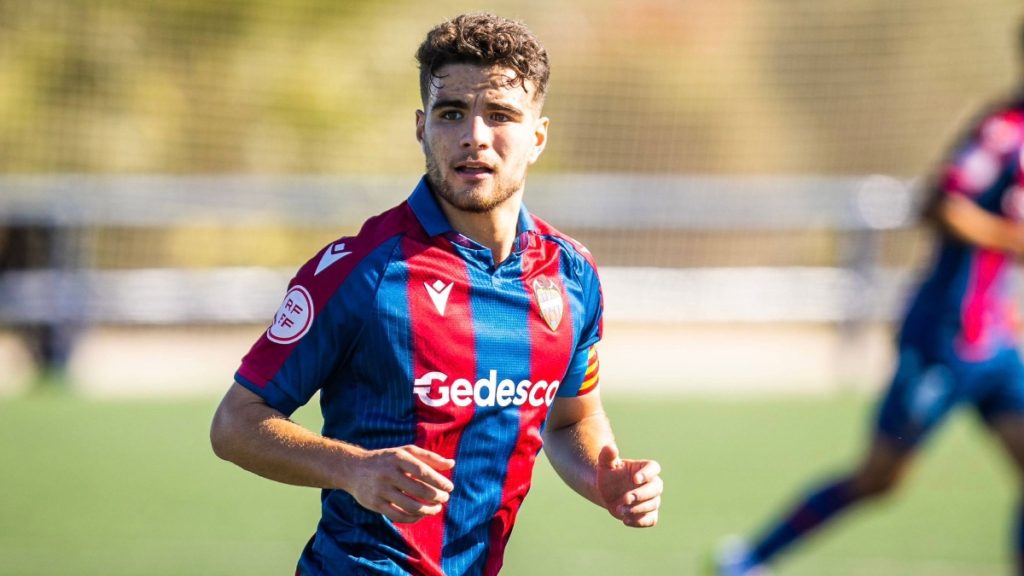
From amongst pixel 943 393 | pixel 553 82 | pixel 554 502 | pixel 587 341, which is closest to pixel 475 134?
pixel 587 341

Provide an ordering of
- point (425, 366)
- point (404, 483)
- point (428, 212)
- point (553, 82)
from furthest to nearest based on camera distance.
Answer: point (553, 82) < point (428, 212) < point (425, 366) < point (404, 483)

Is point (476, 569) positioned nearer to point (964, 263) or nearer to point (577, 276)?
point (577, 276)

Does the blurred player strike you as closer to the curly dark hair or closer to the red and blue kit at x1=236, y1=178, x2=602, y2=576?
the red and blue kit at x1=236, y1=178, x2=602, y2=576

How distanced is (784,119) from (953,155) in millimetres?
11394

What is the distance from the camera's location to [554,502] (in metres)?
8.47

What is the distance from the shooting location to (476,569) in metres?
3.25

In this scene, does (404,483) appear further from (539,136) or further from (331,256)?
(539,136)

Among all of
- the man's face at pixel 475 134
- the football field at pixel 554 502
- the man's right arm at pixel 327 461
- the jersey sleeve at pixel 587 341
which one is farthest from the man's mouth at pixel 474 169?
the football field at pixel 554 502

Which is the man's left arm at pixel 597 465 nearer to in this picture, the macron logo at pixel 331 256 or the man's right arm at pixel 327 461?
the man's right arm at pixel 327 461

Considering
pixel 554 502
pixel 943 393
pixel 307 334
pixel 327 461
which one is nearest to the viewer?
pixel 327 461

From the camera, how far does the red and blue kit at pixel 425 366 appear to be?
3016 millimetres

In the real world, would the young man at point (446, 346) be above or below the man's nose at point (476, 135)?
below

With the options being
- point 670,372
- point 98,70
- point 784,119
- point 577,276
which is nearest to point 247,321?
point 98,70

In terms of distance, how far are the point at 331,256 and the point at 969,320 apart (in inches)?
158
